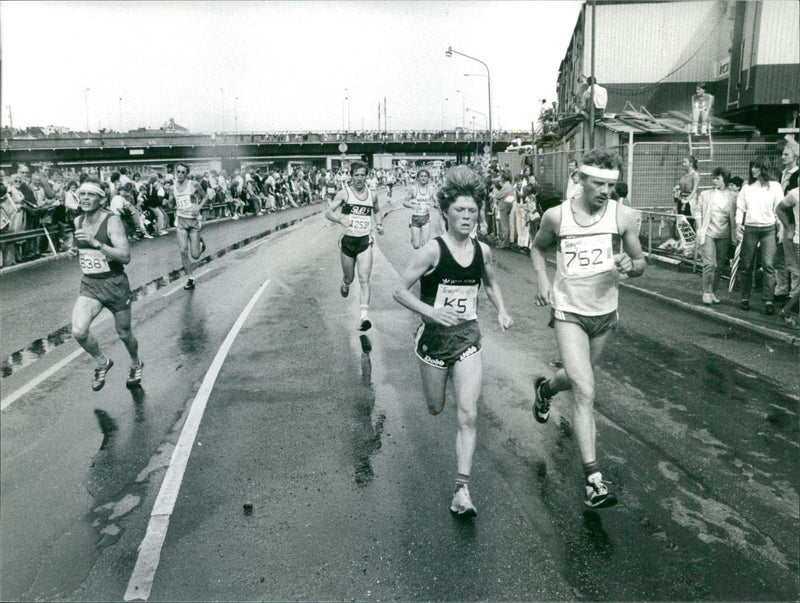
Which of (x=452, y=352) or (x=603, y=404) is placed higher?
(x=452, y=352)

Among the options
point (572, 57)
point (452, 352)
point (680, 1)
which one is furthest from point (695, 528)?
point (572, 57)

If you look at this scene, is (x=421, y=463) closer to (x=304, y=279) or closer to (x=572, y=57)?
(x=304, y=279)

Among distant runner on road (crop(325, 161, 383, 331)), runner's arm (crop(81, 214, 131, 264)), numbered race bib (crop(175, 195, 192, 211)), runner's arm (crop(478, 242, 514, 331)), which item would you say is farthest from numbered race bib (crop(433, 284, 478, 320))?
numbered race bib (crop(175, 195, 192, 211))

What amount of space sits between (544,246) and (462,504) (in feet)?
6.17

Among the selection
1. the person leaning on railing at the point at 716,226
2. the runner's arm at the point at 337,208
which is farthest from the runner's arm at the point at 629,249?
the person leaning on railing at the point at 716,226

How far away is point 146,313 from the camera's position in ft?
34.7

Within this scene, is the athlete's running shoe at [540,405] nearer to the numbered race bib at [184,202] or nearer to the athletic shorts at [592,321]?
the athletic shorts at [592,321]

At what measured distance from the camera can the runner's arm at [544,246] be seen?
4703mm

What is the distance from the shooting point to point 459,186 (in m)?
4.14

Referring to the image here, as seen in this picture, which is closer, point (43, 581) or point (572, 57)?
point (43, 581)

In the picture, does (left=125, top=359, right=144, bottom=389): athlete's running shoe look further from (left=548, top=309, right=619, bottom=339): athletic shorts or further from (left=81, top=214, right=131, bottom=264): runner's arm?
(left=548, top=309, right=619, bottom=339): athletic shorts

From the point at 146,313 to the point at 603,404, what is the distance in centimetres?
708

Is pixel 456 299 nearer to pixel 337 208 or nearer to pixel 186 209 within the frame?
pixel 337 208

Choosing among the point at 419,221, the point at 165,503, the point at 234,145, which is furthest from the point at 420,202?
the point at 234,145
